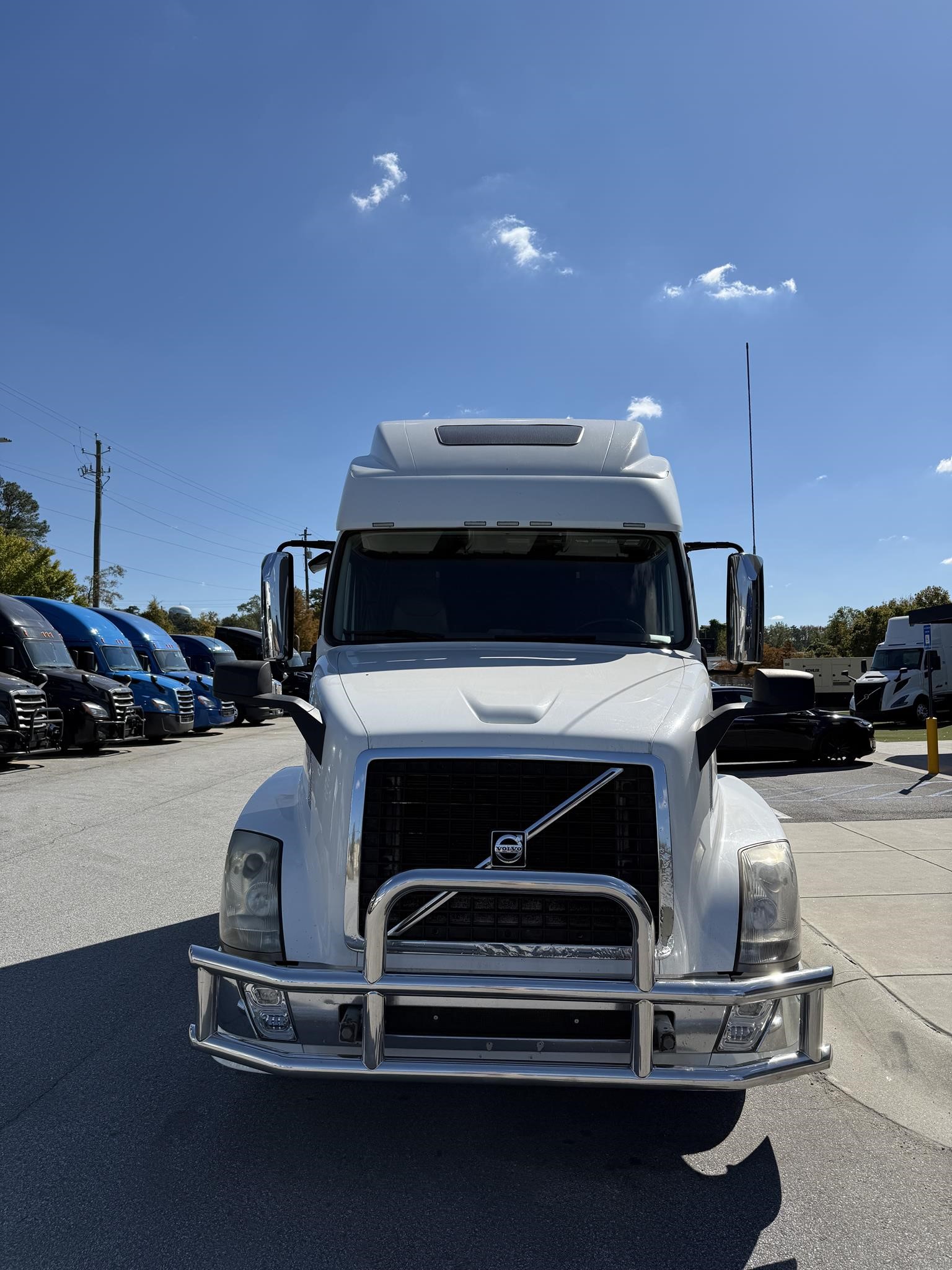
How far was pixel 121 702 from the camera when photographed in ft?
64.5

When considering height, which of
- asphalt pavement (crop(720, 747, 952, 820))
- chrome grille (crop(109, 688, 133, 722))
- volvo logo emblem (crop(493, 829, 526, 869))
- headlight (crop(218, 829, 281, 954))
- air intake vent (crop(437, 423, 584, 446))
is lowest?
asphalt pavement (crop(720, 747, 952, 820))

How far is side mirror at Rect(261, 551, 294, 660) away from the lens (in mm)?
5141

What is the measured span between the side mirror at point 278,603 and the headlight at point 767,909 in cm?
278

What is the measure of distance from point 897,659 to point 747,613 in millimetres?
28069

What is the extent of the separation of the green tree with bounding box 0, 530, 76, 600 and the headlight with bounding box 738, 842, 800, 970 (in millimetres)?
46386

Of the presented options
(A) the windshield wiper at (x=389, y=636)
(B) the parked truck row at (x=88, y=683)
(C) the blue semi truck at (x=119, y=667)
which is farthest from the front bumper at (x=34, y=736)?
(A) the windshield wiper at (x=389, y=636)

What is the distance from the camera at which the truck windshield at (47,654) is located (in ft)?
60.7

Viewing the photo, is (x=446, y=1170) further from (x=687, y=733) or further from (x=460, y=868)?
(x=687, y=733)

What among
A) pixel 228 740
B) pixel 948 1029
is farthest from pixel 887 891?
pixel 228 740

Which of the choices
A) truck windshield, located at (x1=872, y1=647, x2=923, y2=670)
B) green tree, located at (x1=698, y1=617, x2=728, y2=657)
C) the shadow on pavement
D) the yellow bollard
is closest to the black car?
the yellow bollard

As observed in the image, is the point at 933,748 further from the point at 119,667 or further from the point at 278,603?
the point at 119,667

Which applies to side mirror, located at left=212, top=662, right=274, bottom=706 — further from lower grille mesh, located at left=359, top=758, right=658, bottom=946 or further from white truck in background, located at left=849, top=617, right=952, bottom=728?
white truck in background, located at left=849, top=617, right=952, bottom=728

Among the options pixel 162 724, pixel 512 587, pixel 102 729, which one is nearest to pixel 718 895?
pixel 512 587

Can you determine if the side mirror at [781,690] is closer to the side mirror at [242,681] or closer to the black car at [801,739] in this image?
the side mirror at [242,681]
